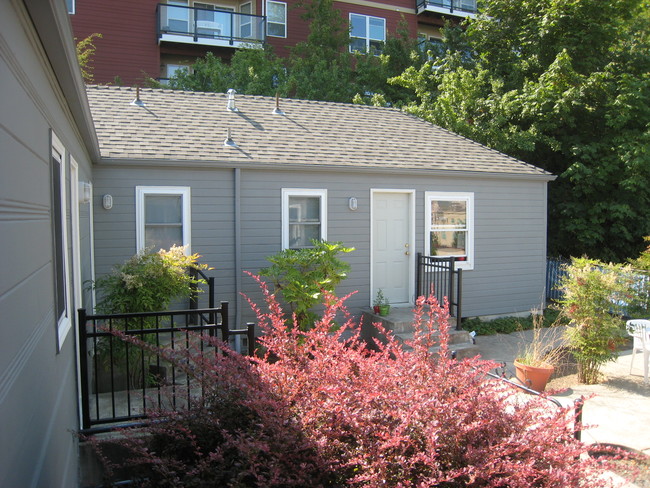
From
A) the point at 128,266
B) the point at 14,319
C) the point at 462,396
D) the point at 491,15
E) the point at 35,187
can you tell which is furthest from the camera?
the point at 491,15

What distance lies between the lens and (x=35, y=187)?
2.35 meters

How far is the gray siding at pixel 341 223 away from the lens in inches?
287

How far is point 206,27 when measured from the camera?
17797 millimetres

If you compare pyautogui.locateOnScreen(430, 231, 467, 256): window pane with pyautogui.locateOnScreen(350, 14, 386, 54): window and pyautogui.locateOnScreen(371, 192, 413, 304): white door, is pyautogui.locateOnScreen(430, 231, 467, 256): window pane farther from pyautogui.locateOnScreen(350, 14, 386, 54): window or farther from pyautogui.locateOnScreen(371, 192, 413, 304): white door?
pyautogui.locateOnScreen(350, 14, 386, 54): window

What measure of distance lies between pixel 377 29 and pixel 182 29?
7.63 meters

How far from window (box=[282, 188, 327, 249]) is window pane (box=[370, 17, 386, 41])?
14.0 m

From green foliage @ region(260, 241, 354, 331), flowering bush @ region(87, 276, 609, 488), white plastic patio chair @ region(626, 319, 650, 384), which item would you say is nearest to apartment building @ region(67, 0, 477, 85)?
green foliage @ region(260, 241, 354, 331)

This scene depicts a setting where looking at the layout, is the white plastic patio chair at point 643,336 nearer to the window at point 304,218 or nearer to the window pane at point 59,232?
the window at point 304,218

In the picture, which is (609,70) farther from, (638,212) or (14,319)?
(14,319)

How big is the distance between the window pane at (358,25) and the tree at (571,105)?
17.4ft

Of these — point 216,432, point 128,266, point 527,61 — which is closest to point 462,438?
point 216,432

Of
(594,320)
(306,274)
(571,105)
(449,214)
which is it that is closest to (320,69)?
(571,105)

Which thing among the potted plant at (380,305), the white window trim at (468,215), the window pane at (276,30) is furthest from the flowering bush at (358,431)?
the window pane at (276,30)

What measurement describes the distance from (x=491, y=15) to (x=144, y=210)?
12985 mm
